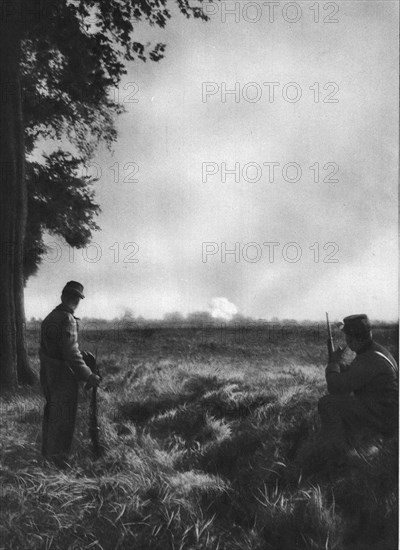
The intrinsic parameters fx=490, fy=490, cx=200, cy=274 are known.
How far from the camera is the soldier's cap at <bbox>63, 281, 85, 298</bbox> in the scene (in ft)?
12.0

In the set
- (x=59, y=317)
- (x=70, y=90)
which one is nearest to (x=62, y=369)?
(x=59, y=317)

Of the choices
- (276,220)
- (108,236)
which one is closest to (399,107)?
(276,220)

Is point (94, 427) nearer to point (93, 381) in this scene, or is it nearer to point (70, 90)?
point (93, 381)

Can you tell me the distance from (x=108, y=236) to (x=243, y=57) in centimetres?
175

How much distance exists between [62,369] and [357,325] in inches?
85.3

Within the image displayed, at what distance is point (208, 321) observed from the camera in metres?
3.68

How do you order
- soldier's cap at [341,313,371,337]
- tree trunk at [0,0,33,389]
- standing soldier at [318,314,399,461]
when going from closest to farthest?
1. standing soldier at [318,314,399,461]
2. soldier's cap at [341,313,371,337]
3. tree trunk at [0,0,33,389]

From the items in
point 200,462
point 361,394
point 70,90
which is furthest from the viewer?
point 70,90

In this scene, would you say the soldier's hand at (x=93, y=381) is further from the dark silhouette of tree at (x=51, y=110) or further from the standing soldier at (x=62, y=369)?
the dark silhouette of tree at (x=51, y=110)

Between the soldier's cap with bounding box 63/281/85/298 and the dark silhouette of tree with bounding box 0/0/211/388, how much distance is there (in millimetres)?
344

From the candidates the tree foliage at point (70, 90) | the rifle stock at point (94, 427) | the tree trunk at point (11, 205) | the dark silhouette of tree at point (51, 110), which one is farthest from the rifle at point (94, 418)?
the tree foliage at point (70, 90)

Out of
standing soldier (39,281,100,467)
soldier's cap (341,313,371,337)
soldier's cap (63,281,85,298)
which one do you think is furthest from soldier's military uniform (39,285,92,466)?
soldier's cap (341,313,371,337)

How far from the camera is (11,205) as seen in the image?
156 inches

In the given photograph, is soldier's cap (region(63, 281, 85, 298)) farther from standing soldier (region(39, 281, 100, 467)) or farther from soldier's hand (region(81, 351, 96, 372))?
soldier's hand (region(81, 351, 96, 372))
